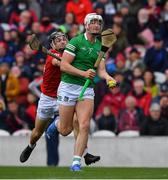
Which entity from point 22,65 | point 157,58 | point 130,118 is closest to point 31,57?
point 22,65

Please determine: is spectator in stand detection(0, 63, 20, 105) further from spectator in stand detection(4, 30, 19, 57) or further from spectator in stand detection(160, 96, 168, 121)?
spectator in stand detection(160, 96, 168, 121)

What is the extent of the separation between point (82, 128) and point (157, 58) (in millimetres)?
8658

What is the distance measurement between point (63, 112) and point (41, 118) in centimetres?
149

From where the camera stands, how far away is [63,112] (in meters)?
15.3

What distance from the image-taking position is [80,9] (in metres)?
24.9

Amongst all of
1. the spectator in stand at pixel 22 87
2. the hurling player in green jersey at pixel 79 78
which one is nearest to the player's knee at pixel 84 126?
the hurling player in green jersey at pixel 79 78

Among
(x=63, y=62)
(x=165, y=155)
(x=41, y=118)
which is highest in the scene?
(x=63, y=62)

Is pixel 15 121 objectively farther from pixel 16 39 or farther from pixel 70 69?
pixel 70 69

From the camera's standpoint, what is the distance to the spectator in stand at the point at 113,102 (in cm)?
2175

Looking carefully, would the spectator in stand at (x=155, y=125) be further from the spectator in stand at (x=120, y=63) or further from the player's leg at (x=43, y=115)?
the player's leg at (x=43, y=115)

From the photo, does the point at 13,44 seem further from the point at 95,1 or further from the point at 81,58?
the point at 81,58

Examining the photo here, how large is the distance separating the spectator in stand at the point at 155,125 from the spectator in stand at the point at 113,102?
1274mm

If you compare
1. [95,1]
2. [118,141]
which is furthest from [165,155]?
[95,1]

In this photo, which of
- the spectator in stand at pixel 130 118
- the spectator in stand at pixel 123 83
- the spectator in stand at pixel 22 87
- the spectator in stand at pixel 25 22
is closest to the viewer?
the spectator in stand at pixel 130 118
